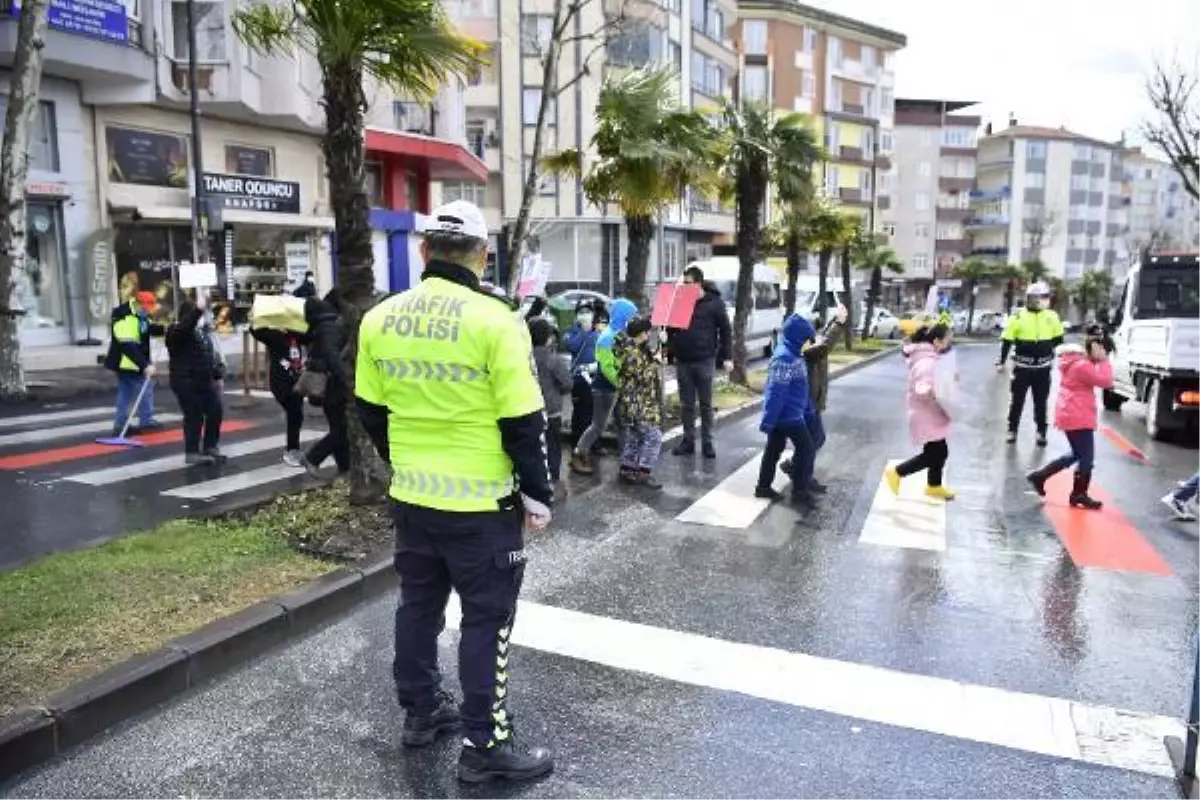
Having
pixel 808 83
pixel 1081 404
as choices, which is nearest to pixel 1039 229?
pixel 808 83

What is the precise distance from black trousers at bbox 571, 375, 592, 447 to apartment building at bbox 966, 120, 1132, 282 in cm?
7975

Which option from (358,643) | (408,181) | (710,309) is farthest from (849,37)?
(358,643)

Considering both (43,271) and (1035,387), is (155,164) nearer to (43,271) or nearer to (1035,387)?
(43,271)

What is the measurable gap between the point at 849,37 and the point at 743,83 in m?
12.5

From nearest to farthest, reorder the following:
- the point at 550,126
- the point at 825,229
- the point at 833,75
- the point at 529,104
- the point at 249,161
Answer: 1. the point at 249,161
2. the point at 825,229
3. the point at 550,126
4. the point at 529,104
5. the point at 833,75

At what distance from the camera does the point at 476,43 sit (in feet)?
Result: 25.5

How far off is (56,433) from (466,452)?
926 cm

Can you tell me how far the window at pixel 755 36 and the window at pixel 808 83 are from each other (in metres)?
3.42

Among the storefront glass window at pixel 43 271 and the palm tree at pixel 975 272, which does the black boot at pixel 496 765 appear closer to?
the storefront glass window at pixel 43 271

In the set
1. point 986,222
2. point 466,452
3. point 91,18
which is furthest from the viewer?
point 986,222

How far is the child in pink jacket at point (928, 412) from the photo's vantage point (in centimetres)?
816

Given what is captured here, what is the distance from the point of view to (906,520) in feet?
25.1

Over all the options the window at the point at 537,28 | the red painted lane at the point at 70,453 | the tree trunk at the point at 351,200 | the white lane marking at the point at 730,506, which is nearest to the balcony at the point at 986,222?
the window at the point at 537,28

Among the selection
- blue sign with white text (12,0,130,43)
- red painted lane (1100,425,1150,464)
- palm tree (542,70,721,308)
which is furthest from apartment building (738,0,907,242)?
palm tree (542,70,721,308)
